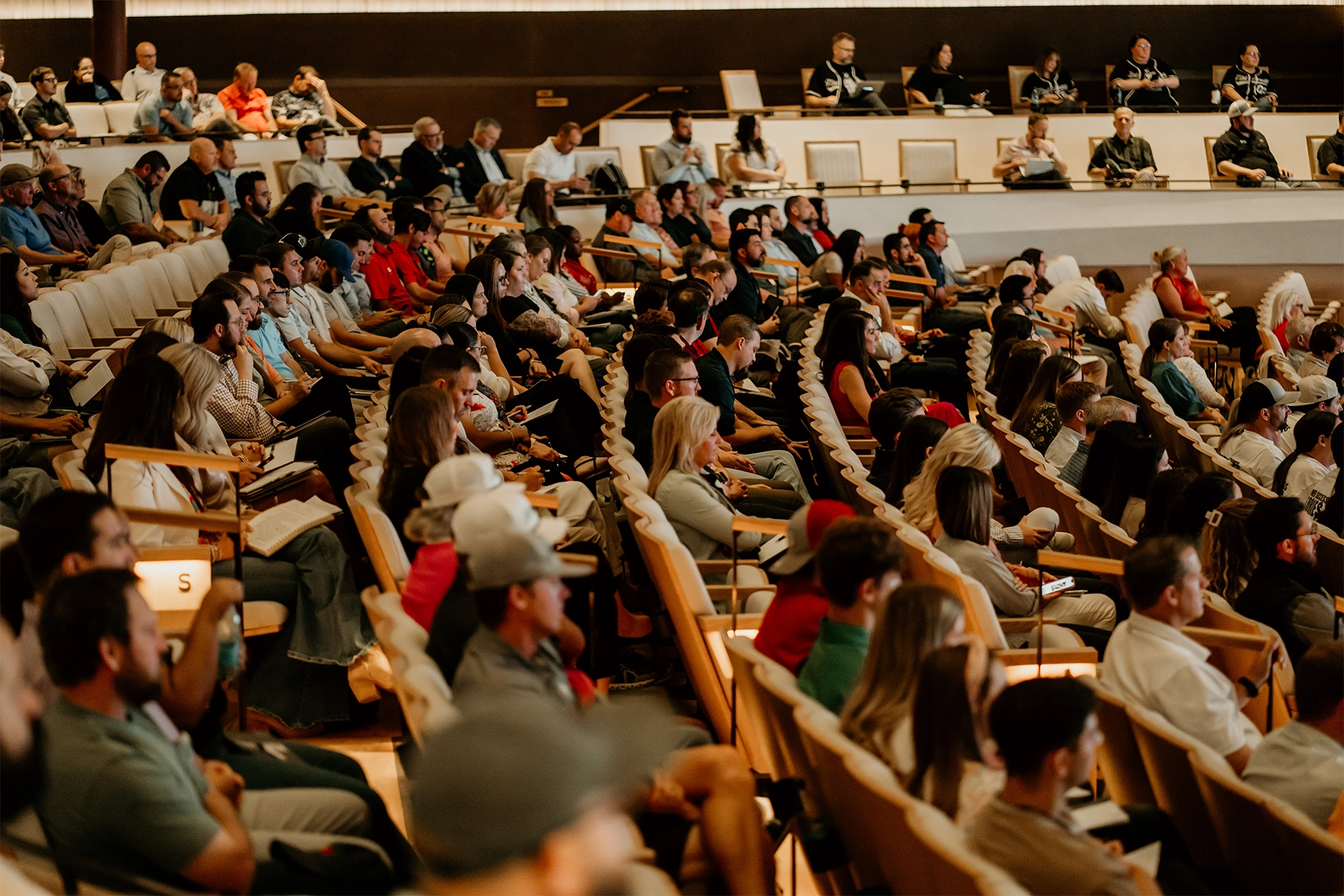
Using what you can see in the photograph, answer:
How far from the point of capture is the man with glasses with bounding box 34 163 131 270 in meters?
6.55

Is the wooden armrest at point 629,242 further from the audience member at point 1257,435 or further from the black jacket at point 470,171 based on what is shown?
the audience member at point 1257,435

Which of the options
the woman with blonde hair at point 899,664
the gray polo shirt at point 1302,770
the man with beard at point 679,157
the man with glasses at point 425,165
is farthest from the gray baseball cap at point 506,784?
the man with beard at point 679,157

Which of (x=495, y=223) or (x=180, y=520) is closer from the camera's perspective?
(x=180, y=520)

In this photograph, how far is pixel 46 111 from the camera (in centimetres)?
855

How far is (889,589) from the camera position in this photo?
7.87ft

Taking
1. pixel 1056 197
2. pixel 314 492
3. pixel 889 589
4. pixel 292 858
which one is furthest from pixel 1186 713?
pixel 1056 197

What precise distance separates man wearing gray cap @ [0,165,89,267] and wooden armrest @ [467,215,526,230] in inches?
80.4

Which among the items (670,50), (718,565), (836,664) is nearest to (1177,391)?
(718,565)

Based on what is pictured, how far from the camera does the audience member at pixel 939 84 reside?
36.7ft

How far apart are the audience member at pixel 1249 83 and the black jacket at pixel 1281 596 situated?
882cm

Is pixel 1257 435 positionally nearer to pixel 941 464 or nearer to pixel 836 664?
pixel 941 464

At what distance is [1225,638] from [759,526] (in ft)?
3.38

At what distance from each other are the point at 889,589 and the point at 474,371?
6.35 ft

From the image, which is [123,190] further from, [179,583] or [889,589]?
[889,589]
